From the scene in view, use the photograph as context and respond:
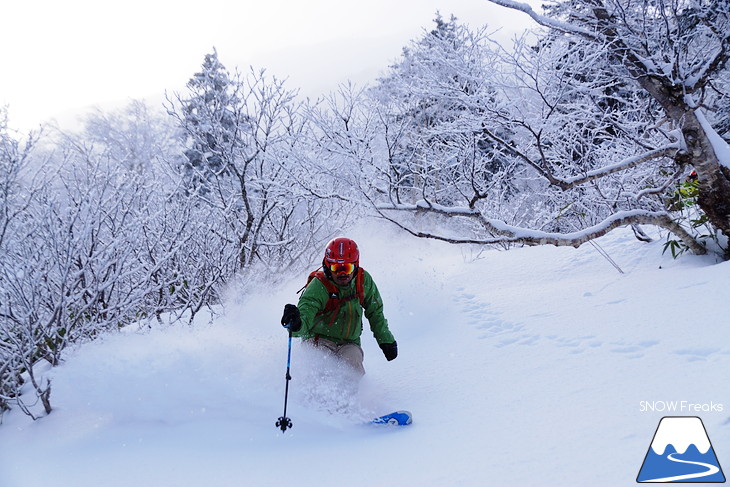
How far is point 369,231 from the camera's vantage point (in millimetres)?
14391

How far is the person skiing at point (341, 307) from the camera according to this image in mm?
4270

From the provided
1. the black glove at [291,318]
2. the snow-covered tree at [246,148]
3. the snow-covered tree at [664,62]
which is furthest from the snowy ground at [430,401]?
the snow-covered tree at [246,148]

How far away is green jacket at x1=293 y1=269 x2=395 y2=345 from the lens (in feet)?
14.1

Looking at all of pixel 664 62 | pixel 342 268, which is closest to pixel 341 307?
pixel 342 268

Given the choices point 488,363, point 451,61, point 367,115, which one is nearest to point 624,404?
point 488,363

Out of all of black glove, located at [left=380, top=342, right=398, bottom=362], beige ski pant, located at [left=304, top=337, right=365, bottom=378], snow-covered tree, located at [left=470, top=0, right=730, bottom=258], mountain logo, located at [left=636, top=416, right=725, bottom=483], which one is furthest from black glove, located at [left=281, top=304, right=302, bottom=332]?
snow-covered tree, located at [left=470, top=0, right=730, bottom=258]

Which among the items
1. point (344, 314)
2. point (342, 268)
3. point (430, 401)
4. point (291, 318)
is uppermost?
point (342, 268)

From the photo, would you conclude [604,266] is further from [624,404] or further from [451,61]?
[624,404]

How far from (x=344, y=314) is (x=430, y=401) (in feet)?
3.66

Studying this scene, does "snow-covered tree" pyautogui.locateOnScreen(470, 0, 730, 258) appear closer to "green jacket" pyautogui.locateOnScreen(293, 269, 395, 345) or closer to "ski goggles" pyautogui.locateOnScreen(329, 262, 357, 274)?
"green jacket" pyautogui.locateOnScreen(293, 269, 395, 345)

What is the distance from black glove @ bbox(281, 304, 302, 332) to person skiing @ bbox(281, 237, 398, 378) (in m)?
0.25

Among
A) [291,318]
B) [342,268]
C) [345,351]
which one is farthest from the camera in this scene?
[345,351]

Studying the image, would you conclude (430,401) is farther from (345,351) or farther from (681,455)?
(681,455)

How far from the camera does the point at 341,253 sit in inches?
168
